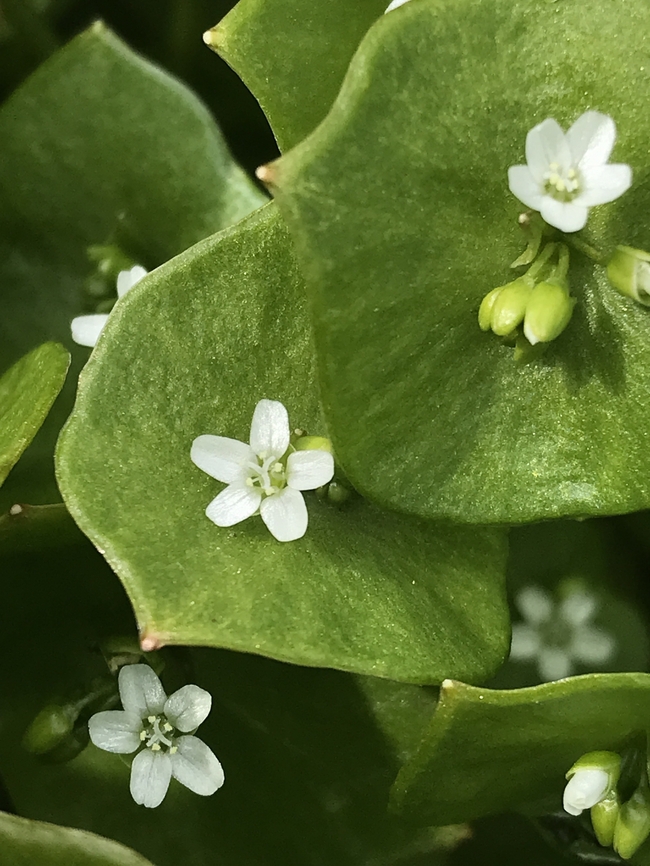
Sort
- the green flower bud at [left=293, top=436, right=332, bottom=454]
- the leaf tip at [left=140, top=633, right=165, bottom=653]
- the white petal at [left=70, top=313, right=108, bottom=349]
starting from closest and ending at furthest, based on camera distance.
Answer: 1. the leaf tip at [left=140, top=633, right=165, bottom=653]
2. the green flower bud at [left=293, top=436, right=332, bottom=454]
3. the white petal at [left=70, top=313, right=108, bottom=349]

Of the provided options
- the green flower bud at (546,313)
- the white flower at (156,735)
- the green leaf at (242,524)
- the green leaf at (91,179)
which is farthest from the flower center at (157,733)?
the green flower bud at (546,313)

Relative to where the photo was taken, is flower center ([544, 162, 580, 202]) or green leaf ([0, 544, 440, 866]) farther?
green leaf ([0, 544, 440, 866])

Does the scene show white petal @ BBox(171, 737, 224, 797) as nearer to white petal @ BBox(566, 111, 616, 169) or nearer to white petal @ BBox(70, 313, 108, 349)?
white petal @ BBox(70, 313, 108, 349)

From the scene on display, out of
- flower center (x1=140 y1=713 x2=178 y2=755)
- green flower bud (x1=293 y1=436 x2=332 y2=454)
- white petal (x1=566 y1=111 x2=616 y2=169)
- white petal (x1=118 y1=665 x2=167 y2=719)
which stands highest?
white petal (x1=566 y1=111 x2=616 y2=169)

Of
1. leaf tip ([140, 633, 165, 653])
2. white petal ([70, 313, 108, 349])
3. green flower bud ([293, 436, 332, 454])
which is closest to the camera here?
leaf tip ([140, 633, 165, 653])

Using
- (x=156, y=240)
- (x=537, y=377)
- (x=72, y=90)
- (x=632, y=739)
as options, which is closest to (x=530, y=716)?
(x=632, y=739)

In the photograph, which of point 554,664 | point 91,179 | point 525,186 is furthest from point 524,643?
point 91,179

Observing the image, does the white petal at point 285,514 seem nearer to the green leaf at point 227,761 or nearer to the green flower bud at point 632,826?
the green leaf at point 227,761

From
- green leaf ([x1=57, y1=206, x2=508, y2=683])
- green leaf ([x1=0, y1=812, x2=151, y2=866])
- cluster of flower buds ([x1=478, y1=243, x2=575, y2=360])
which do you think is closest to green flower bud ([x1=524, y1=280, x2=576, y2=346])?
cluster of flower buds ([x1=478, y1=243, x2=575, y2=360])

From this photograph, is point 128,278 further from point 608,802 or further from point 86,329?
point 608,802

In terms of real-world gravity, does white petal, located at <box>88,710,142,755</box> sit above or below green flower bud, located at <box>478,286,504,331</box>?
below
